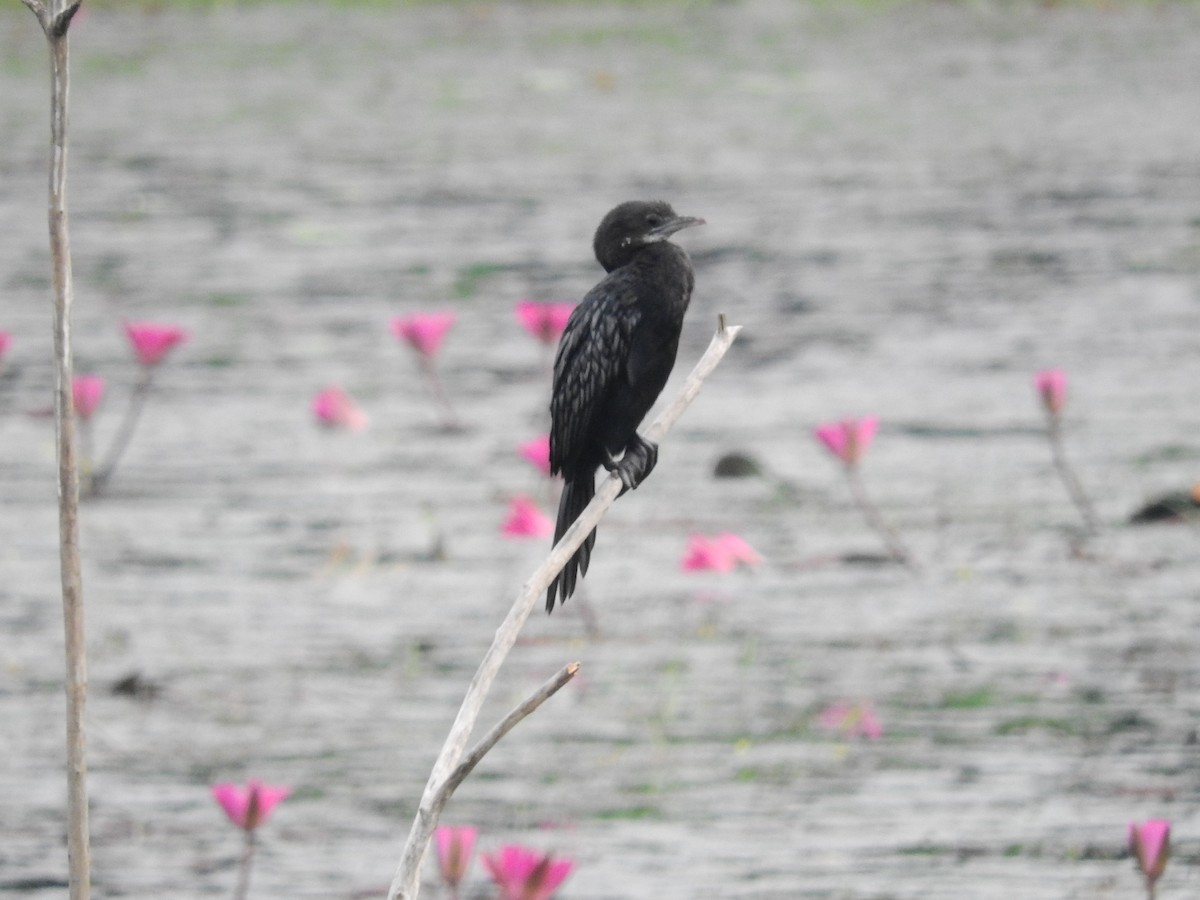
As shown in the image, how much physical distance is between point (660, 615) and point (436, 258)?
353cm

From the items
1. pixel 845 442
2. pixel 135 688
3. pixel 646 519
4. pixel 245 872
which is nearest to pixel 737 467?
pixel 646 519

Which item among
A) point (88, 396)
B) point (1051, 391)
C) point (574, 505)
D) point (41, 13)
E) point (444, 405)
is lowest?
point (444, 405)

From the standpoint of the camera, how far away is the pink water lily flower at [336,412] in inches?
205

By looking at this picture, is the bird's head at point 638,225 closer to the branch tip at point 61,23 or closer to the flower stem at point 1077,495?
the branch tip at point 61,23

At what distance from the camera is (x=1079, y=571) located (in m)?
4.22

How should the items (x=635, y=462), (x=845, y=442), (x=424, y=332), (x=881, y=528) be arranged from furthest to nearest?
(x=424, y=332), (x=881, y=528), (x=845, y=442), (x=635, y=462)

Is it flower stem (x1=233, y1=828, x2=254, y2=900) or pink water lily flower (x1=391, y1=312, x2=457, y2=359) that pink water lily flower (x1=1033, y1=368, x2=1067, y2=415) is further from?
flower stem (x1=233, y1=828, x2=254, y2=900)

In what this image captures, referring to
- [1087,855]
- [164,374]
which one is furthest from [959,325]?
[1087,855]

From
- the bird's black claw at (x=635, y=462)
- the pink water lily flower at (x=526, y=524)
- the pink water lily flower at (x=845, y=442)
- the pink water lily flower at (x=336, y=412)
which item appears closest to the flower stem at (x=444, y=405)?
the pink water lily flower at (x=336, y=412)

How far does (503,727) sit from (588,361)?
0.98m

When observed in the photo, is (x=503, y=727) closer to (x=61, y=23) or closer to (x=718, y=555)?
(x=61, y=23)

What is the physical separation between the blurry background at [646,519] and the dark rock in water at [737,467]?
0.03m

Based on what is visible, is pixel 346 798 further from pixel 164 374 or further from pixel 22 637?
pixel 164 374

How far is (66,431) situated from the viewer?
1.53m
